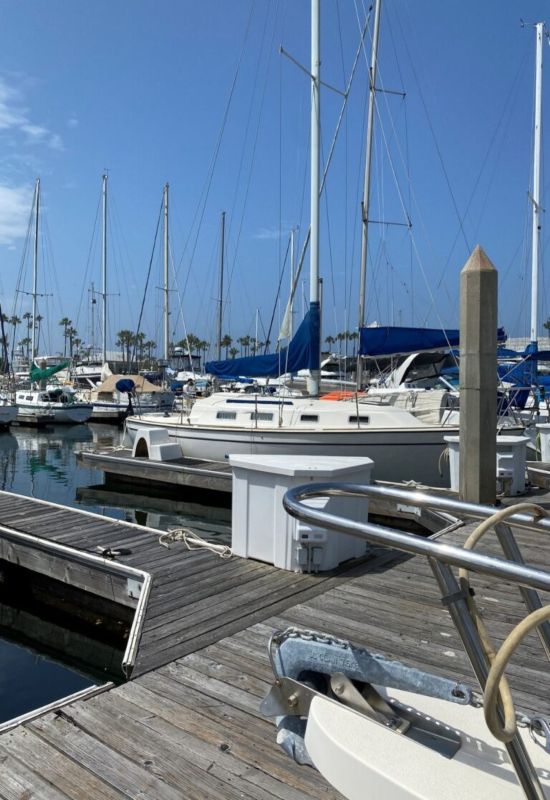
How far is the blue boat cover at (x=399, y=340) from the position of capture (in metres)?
14.5

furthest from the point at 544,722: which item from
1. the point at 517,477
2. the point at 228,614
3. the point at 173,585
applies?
the point at 517,477

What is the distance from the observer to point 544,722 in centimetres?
232

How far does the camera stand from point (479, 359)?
23.8ft

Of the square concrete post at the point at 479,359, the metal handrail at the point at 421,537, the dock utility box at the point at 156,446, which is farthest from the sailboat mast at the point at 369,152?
the metal handrail at the point at 421,537

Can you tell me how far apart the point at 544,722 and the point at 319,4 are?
17.0 metres

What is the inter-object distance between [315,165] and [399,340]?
4.78 metres

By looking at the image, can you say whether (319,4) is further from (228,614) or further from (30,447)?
(30,447)

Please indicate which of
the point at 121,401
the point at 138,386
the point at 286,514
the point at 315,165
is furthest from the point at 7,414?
the point at 286,514

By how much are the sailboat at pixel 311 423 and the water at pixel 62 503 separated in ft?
5.34

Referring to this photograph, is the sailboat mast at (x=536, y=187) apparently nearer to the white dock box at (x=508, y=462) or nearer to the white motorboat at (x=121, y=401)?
the white dock box at (x=508, y=462)

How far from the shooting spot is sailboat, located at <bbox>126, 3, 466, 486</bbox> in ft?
40.3

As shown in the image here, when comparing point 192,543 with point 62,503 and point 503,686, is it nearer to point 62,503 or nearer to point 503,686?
point 503,686

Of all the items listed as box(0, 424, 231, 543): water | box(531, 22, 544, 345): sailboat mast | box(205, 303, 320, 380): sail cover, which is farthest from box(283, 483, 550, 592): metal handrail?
box(531, 22, 544, 345): sailboat mast

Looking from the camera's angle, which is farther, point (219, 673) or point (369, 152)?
point (369, 152)
